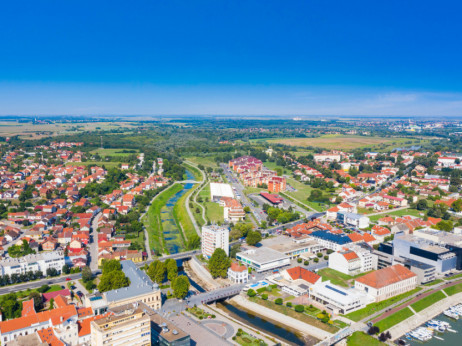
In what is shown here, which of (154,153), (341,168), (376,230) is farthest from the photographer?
(154,153)

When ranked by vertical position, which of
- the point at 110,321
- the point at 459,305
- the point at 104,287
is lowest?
the point at 459,305

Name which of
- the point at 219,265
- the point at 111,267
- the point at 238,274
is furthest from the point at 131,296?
the point at 238,274

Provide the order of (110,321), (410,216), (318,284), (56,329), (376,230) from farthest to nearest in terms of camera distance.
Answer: (410,216), (376,230), (318,284), (56,329), (110,321)

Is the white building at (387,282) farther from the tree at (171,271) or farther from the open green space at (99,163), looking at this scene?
the open green space at (99,163)

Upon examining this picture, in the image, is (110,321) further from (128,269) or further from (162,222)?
(162,222)

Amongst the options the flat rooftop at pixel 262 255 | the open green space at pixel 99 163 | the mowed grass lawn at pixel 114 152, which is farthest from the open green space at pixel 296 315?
the mowed grass lawn at pixel 114 152

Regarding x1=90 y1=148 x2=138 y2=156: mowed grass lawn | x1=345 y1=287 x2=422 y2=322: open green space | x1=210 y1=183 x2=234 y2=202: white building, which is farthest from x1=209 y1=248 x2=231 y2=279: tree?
x1=90 y1=148 x2=138 y2=156: mowed grass lawn

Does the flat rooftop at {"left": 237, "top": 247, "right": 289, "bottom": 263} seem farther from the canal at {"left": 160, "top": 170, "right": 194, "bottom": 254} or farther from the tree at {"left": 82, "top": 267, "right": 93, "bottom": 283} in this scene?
the tree at {"left": 82, "top": 267, "right": 93, "bottom": 283}

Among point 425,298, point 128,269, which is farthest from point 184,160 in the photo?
point 425,298
